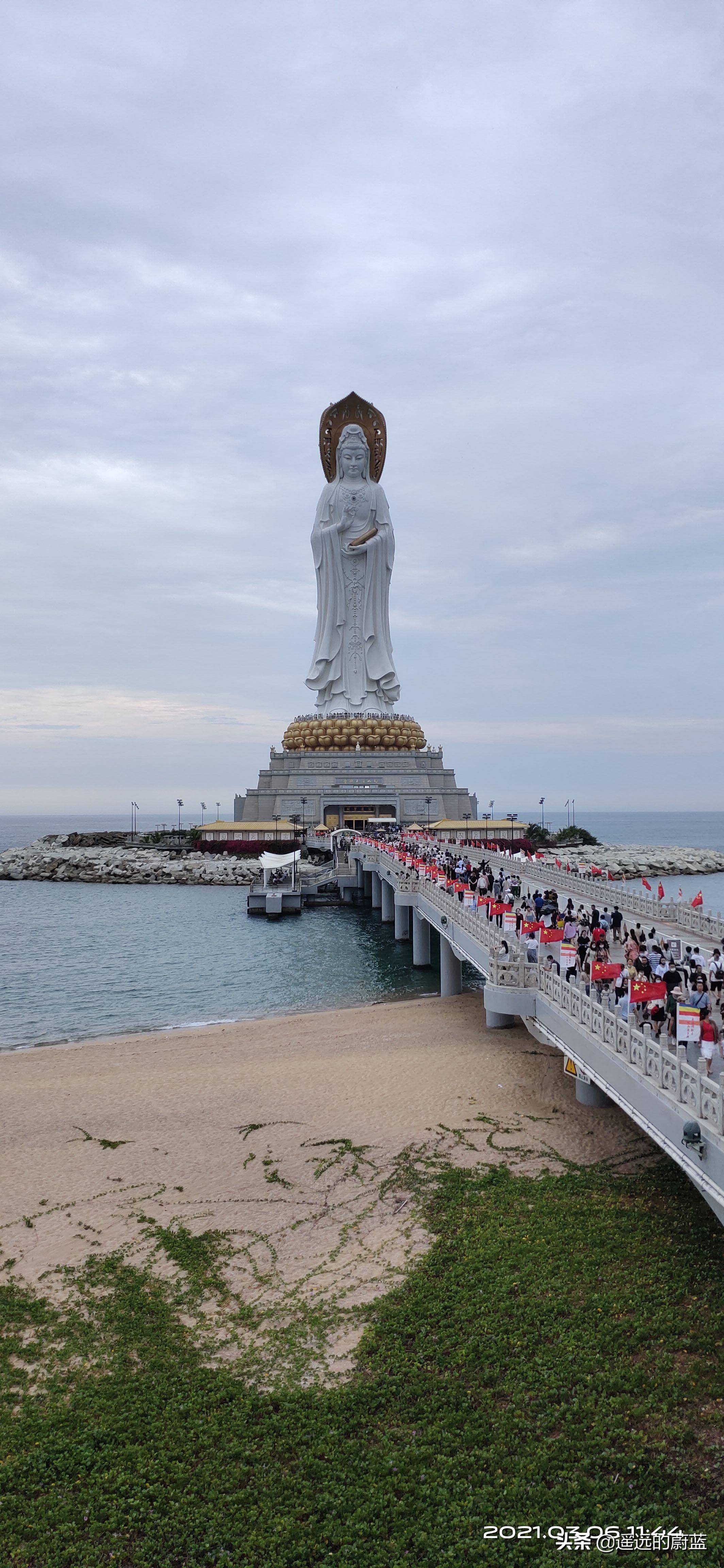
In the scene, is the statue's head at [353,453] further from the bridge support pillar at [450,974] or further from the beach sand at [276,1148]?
the beach sand at [276,1148]

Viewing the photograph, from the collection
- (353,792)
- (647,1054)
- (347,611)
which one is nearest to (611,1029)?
(647,1054)

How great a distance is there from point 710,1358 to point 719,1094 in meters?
1.98

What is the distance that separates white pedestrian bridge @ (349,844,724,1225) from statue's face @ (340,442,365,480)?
152ft

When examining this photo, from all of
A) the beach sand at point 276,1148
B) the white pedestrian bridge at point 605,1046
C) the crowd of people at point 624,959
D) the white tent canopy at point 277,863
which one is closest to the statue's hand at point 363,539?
the white tent canopy at point 277,863

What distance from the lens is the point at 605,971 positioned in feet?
39.8

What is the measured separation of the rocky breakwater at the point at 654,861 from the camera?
198 feet

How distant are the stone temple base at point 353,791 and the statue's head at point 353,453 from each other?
1899cm

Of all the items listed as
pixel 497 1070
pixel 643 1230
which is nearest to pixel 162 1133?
pixel 497 1070

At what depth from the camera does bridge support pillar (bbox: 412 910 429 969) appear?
94.9ft

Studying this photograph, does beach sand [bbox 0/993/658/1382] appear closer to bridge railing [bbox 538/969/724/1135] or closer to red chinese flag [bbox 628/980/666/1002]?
bridge railing [bbox 538/969/724/1135]

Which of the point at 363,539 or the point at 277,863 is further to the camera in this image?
the point at 363,539

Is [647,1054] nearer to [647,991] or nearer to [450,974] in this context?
[647,991]

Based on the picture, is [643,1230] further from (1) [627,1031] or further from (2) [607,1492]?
(2) [607,1492]

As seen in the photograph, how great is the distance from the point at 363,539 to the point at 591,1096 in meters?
53.5
